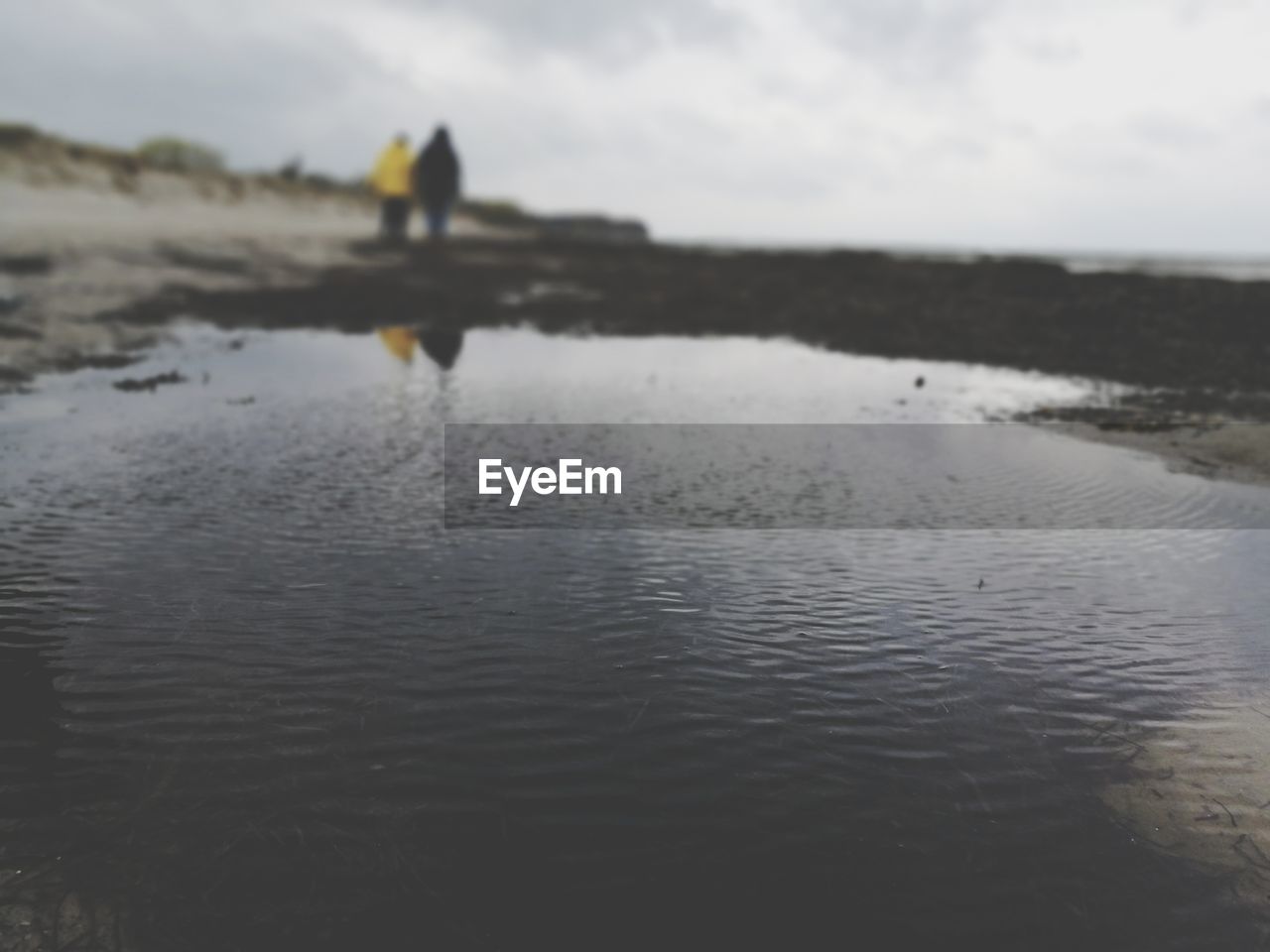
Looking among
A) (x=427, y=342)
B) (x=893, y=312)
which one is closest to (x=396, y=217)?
(x=427, y=342)

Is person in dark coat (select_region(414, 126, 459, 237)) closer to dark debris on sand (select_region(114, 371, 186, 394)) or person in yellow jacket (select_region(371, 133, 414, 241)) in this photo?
person in yellow jacket (select_region(371, 133, 414, 241))

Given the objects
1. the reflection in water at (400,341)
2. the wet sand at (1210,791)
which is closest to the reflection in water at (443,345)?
the reflection in water at (400,341)

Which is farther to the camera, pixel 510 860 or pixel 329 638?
pixel 329 638

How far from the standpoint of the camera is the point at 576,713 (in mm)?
5777

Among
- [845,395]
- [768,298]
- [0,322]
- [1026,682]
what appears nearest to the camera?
[1026,682]

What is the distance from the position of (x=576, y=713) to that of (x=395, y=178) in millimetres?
36237

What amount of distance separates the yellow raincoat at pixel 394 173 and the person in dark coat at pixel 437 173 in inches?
21.8

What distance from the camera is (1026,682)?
253 inches

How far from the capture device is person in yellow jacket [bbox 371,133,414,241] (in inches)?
1459

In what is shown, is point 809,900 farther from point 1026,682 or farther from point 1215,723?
point 1215,723

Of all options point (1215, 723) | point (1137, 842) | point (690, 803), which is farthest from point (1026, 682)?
point (690, 803)

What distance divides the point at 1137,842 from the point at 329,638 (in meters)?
4.95

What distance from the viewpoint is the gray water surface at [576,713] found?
13.7 feet

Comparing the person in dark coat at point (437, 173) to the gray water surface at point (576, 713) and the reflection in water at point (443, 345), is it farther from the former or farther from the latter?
the gray water surface at point (576, 713)
